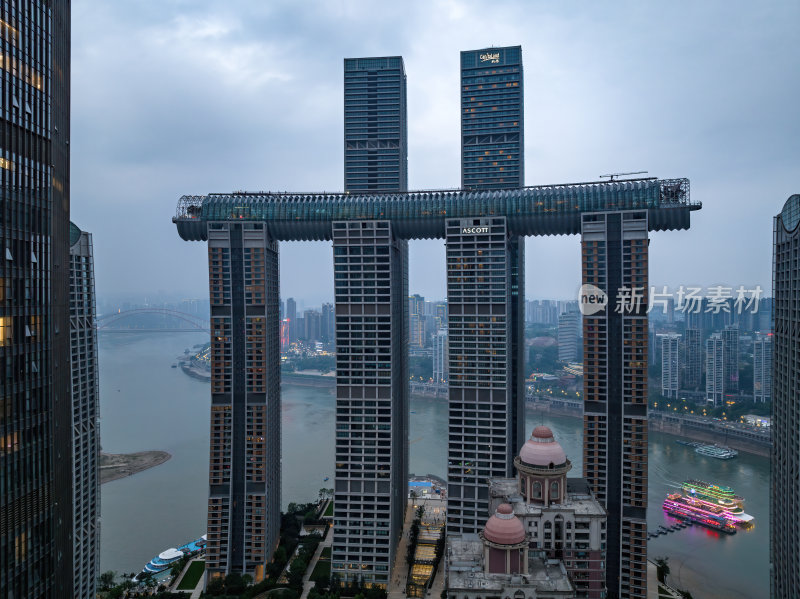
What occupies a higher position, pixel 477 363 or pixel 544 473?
pixel 477 363

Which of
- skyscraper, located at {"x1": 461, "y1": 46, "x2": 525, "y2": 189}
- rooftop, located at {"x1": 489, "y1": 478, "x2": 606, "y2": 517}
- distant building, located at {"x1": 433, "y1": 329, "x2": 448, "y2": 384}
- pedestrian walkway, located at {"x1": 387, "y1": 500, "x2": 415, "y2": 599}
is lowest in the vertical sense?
pedestrian walkway, located at {"x1": 387, "y1": 500, "x2": 415, "y2": 599}

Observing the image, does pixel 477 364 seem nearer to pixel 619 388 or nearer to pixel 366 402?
pixel 366 402

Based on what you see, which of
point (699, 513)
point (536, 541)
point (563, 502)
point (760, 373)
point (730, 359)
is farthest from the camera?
point (730, 359)

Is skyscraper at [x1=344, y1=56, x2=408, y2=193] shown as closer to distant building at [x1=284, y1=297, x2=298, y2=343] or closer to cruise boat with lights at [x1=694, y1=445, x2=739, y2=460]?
cruise boat with lights at [x1=694, y1=445, x2=739, y2=460]

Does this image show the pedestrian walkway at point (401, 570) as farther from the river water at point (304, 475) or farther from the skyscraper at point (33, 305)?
the skyscraper at point (33, 305)

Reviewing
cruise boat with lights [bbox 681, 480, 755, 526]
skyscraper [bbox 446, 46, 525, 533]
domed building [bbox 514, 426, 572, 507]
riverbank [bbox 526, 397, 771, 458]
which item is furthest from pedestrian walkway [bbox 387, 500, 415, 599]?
riverbank [bbox 526, 397, 771, 458]

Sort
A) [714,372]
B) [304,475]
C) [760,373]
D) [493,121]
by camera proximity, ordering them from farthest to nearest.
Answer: [714,372] → [760,373] → [493,121] → [304,475]

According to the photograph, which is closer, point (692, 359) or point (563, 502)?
point (563, 502)

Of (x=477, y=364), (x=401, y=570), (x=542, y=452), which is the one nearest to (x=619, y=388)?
(x=477, y=364)
